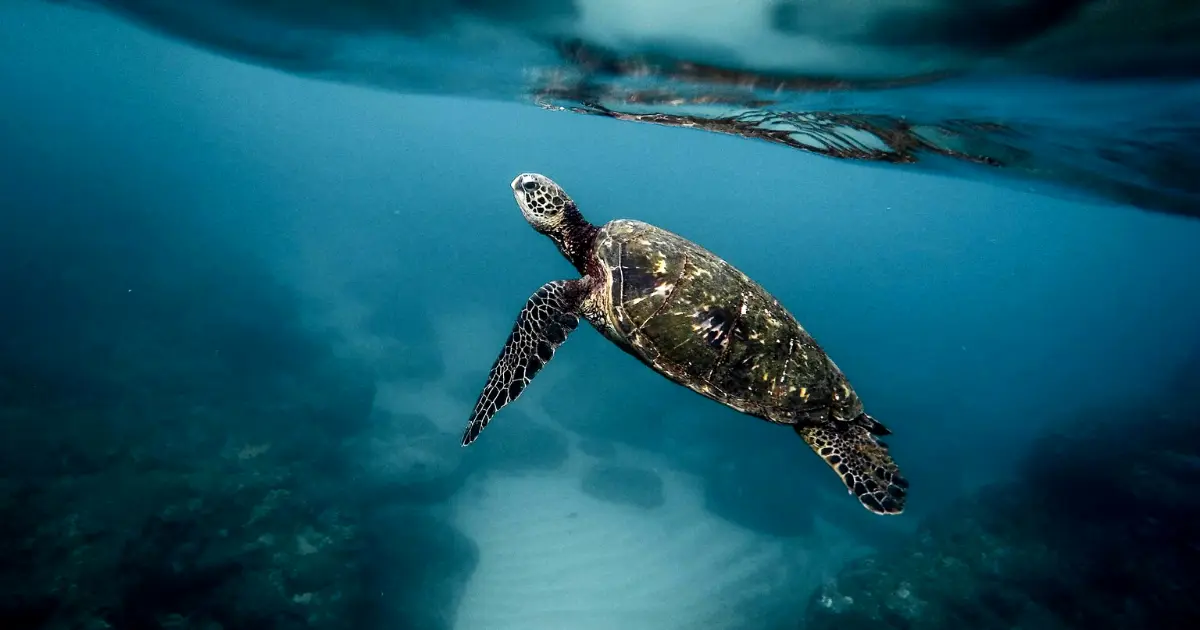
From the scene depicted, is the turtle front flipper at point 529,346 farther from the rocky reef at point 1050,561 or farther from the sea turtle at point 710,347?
the rocky reef at point 1050,561

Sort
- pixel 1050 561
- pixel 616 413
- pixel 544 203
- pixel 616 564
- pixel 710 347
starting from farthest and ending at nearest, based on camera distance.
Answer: pixel 616 413 → pixel 616 564 → pixel 1050 561 → pixel 544 203 → pixel 710 347

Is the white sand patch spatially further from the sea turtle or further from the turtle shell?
the turtle shell

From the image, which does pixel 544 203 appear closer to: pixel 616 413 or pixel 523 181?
pixel 523 181

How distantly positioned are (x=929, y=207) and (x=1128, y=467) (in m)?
27.7

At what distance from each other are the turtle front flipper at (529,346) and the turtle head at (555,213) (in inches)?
30.7

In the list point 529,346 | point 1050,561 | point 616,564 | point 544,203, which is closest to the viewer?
point 529,346

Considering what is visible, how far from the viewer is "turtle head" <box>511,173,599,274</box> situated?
18.6ft

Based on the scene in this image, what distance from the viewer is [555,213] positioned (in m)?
5.76

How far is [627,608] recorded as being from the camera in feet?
33.3

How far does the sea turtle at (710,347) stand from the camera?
14.2 feet

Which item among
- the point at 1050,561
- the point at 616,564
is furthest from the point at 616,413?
the point at 1050,561

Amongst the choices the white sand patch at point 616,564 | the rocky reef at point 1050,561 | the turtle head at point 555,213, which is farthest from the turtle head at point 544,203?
the rocky reef at point 1050,561

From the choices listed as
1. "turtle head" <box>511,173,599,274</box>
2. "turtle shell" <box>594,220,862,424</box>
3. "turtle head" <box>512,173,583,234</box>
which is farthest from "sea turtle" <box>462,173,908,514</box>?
"turtle head" <box>512,173,583,234</box>

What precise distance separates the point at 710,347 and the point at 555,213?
8.30ft
